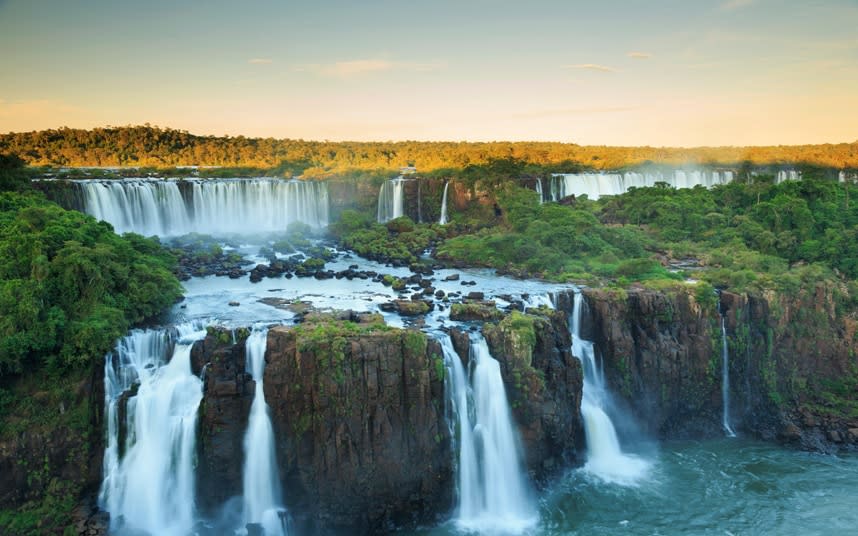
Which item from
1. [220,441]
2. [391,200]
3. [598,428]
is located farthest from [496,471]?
[391,200]

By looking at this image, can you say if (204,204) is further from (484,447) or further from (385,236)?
(484,447)

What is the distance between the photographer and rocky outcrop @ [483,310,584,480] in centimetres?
1931

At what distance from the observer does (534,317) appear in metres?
20.9

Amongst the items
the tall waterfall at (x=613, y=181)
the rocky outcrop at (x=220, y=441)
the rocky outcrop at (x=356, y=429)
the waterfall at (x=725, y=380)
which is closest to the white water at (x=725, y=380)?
the waterfall at (x=725, y=380)

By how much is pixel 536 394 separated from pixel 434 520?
474cm

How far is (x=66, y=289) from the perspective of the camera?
19188 mm

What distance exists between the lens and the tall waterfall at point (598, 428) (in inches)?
806

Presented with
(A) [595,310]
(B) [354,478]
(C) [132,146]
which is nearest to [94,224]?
(B) [354,478]

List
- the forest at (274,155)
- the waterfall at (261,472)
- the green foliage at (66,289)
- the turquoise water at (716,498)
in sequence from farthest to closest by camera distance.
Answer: the forest at (274,155), the turquoise water at (716,498), the green foliage at (66,289), the waterfall at (261,472)

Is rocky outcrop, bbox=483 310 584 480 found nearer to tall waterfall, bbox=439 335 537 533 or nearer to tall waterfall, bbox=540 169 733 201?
tall waterfall, bbox=439 335 537 533

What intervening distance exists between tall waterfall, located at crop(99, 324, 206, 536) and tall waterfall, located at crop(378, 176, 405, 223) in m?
29.3

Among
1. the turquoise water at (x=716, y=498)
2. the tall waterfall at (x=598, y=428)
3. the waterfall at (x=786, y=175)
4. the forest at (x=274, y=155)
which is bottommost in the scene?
the turquoise water at (x=716, y=498)

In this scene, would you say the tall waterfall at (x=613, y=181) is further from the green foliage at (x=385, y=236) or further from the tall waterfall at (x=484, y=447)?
the tall waterfall at (x=484, y=447)

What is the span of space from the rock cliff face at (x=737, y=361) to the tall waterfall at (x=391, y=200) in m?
25.0
